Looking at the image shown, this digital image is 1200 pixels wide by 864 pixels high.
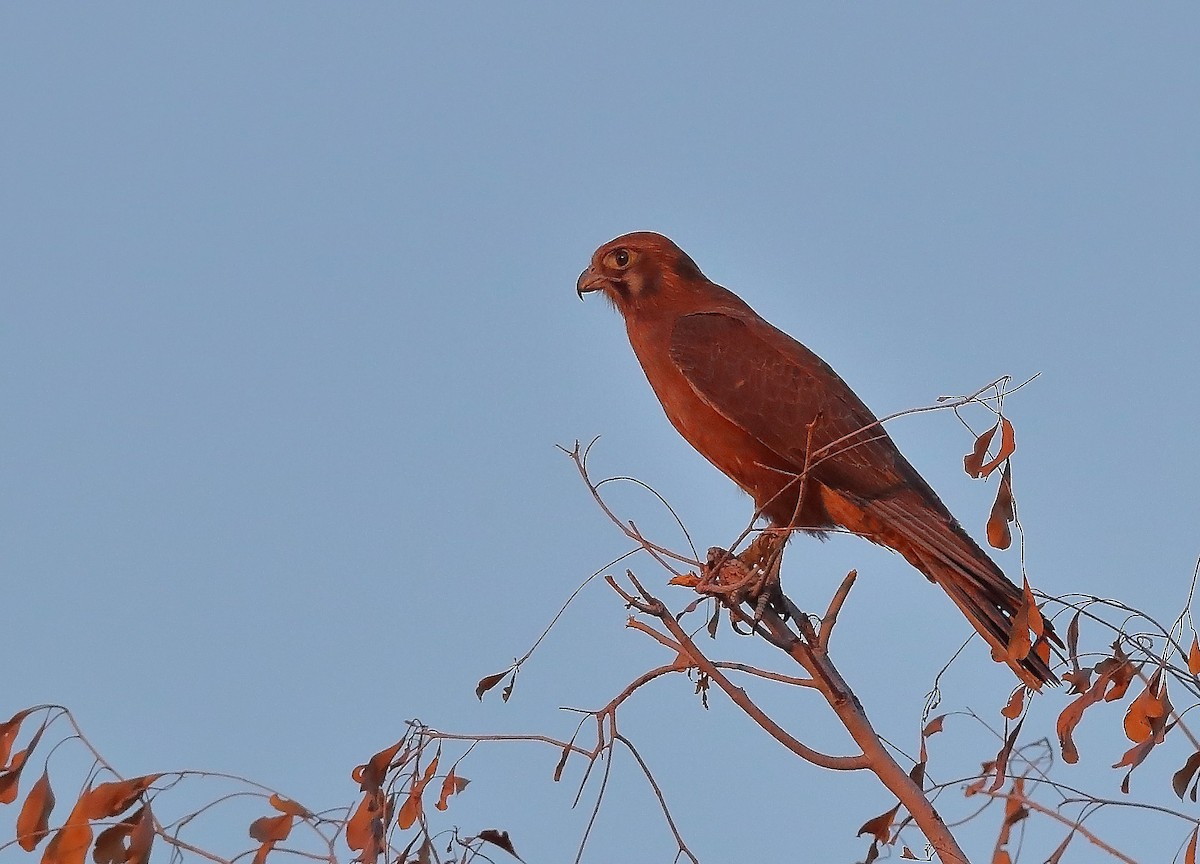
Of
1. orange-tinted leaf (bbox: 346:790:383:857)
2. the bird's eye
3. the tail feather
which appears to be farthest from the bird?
orange-tinted leaf (bbox: 346:790:383:857)

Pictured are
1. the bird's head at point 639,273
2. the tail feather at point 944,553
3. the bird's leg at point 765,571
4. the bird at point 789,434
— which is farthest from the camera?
the bird's head at point 639,273

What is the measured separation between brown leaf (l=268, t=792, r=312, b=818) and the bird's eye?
418cm

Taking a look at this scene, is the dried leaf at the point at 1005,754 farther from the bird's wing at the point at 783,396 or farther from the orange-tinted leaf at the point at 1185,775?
the bird's wing at the point at 783,396

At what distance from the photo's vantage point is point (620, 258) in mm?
6910

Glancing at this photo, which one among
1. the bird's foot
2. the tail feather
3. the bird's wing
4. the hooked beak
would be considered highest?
the hooked beak

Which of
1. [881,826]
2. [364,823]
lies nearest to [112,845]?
[364,823]

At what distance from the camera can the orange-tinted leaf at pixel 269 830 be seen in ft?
10.1

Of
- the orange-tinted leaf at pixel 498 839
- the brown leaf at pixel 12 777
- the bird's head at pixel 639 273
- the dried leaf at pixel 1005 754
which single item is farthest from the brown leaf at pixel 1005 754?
the bird's head at pixel 639 273

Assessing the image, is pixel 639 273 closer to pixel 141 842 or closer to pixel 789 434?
pixel 789 434

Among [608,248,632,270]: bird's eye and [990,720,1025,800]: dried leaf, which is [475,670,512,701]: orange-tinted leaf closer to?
[990,720,1025,800]: dried leaf

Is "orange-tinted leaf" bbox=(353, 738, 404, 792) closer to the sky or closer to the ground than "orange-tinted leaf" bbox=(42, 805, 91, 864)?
closer to the sky

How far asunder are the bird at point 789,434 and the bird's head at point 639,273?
2 cm

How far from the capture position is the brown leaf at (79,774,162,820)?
10.5 ft

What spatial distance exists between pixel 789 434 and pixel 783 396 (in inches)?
8.4
